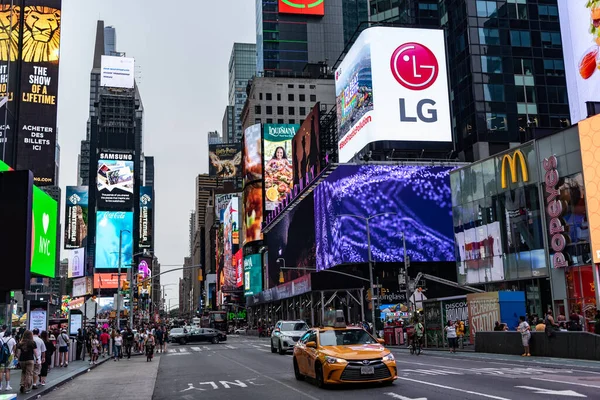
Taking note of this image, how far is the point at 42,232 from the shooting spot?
1137 inches

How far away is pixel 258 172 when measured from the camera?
119062 millimetres

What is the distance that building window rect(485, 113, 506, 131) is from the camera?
8006cm

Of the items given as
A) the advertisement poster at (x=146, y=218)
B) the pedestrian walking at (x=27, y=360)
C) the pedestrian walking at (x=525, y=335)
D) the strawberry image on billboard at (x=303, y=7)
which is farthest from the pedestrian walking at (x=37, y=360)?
the advertisement poster at (x=146, y=218)

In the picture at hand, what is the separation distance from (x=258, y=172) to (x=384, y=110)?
163 ft

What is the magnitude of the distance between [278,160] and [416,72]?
156 feet

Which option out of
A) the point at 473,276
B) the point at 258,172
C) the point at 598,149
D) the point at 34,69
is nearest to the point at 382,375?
the point at 598,149

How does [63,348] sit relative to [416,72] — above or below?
below

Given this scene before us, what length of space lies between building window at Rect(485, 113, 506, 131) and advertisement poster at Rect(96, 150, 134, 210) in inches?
3590

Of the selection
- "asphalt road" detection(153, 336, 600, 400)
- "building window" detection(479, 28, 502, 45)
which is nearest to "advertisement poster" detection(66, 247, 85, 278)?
"building window" detection(479, 28, 502, 45)

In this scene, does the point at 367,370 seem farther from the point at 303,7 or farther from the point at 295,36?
the point at 303,7

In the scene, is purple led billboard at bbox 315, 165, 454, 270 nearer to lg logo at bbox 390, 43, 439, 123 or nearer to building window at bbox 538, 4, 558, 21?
lg logo at bbox 390, 43, 439, 123

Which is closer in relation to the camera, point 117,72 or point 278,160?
point 278,160

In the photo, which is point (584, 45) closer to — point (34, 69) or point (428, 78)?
point (428, 78)

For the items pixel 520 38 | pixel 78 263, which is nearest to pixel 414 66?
pixel 520 38
